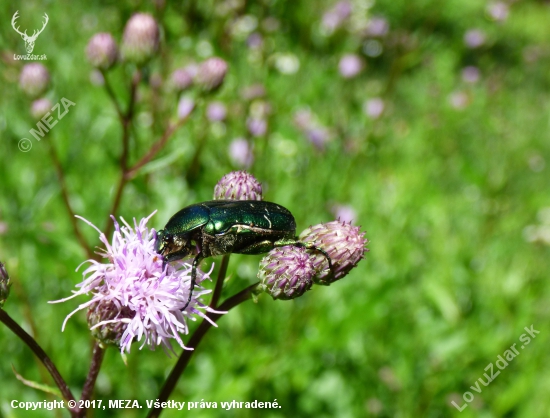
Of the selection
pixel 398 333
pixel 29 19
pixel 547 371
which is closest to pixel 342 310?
pixel 398 333


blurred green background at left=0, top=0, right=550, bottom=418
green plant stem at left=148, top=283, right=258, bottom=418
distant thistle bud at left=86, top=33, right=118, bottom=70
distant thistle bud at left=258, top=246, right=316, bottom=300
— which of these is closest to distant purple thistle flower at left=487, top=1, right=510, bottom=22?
blurred green background at left=0, top=0, right=550, bottom=418

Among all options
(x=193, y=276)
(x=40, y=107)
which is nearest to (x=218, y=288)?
(x=193, y=276)

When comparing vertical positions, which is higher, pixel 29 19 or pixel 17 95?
pixel 29 19

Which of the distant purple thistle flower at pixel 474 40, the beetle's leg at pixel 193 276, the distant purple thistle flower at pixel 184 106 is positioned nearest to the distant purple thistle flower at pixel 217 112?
the distant purple thistle flower at pixel 184 106

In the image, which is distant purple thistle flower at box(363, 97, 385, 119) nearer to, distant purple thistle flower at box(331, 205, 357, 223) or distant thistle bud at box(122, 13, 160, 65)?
distant purple thistle flower at box(331, 205, 357, 223)

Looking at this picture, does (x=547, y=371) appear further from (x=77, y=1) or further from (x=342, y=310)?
(x=77, y=1)

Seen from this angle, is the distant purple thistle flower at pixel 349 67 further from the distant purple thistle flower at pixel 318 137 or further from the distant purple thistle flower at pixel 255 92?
the distant purple thistle flower at pixel 255 92
